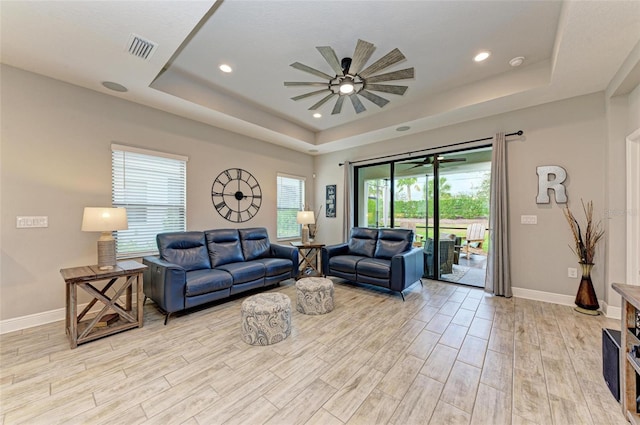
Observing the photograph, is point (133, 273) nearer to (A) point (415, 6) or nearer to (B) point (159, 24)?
(B) point (159, 24)

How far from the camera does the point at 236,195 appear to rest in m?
4.71

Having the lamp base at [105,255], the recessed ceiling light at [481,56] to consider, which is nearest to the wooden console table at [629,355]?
the recessed ceiling light at [481,56]

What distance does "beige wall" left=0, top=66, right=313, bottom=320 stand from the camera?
267cm

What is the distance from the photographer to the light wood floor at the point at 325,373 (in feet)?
5.16

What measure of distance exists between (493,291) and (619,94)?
112 inches

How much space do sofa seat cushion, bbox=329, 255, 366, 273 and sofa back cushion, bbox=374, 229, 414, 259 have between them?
15.3 inches

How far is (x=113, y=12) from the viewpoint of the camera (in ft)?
6.40

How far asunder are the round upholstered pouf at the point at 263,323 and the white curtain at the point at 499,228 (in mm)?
3251

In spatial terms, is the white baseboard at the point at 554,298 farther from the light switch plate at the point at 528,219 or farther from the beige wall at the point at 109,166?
the light switch plate at the point at 528,219

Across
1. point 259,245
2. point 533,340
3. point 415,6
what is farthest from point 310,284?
point 415,6

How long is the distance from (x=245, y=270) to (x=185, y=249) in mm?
916

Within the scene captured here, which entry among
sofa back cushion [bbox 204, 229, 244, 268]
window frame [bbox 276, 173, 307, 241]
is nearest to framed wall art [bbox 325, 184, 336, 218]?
window frame [bbox 276, 173, 307, 241]

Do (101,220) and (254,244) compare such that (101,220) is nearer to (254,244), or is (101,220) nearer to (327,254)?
(254,244)

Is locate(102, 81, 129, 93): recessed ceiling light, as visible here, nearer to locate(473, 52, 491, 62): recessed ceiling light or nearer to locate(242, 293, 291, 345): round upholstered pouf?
locate(242, 293, 291, 345): round upholstered pouf
